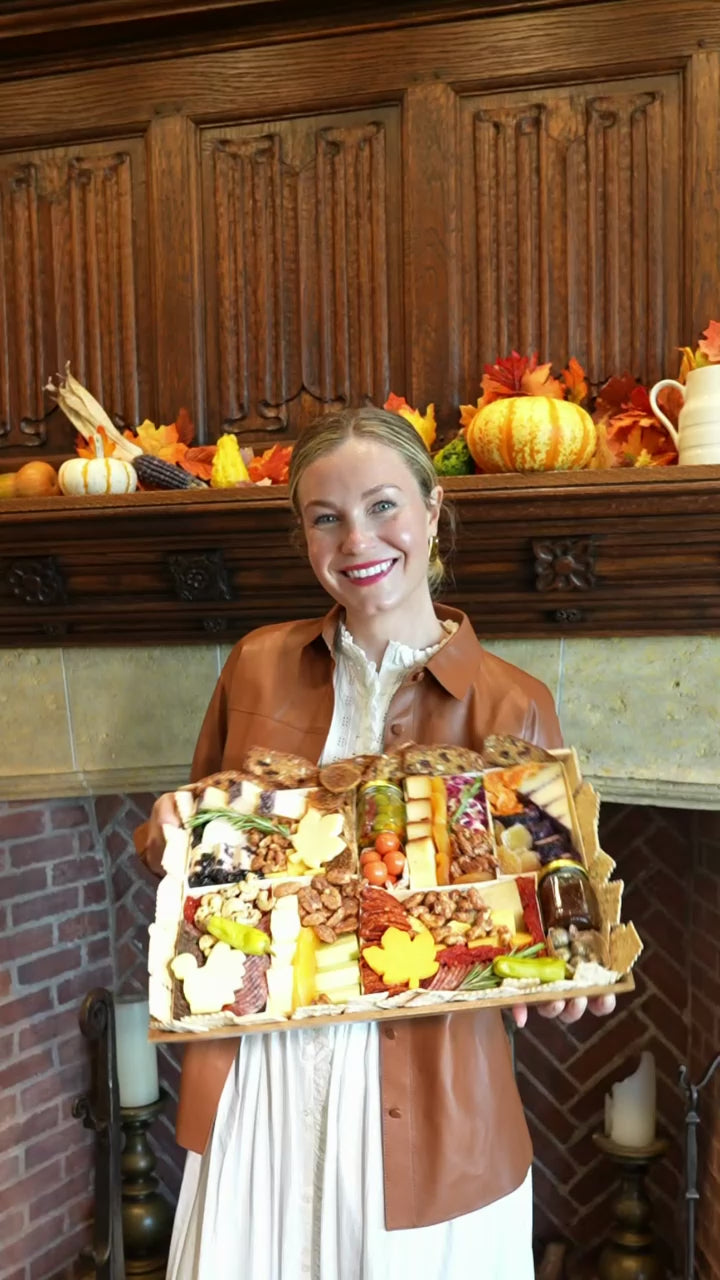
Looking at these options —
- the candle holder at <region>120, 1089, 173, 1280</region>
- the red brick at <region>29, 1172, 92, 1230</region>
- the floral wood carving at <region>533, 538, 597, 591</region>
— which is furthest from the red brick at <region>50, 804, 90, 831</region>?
the floral wood carving at <region>533, 538, 597, 591</region>

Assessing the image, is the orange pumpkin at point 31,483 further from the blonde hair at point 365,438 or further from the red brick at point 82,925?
the red brick at point 82,925

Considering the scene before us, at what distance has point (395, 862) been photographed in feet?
4.02

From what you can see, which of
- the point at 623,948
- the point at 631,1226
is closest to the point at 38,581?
the point at 623,948

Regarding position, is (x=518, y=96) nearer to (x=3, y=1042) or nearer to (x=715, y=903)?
(x=715, y=903)

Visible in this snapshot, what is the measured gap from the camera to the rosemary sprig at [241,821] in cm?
125

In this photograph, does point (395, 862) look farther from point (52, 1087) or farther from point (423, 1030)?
point (52, 1087)

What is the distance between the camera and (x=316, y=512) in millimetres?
1315

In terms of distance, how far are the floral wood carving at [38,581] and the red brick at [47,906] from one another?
26.7 inches

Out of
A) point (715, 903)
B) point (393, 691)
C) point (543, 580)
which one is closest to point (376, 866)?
point (393, 691)

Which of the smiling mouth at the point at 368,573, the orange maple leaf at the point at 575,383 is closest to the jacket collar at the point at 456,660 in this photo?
the smiling mouth at the point at 368,573

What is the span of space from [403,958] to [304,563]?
0.87 m

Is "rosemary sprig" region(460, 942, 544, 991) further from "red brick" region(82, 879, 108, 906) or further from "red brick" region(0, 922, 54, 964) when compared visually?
"red brick" region(82, 879, 108, 906)

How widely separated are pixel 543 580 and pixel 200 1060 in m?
0.93

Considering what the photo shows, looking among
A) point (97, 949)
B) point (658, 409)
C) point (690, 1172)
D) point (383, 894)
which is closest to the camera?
point (383, 894)
